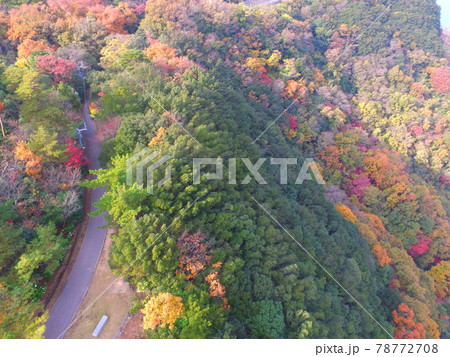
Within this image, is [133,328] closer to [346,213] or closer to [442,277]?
[346,213]

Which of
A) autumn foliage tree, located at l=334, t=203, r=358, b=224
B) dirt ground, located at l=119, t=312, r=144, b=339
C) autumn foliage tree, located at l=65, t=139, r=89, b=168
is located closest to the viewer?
dirt ground, located at l=119, t=312, r=144, b=339

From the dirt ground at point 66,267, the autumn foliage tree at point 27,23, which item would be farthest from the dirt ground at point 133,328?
the autumn foliage tree at point 27,23

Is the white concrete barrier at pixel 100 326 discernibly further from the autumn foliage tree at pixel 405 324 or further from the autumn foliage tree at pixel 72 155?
the autumn foliage tree at pixel 405 324

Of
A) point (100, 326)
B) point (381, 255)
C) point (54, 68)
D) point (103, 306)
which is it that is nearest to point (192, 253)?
point (103, 306)

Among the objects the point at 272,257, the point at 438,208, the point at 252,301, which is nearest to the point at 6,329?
the point at 252,301

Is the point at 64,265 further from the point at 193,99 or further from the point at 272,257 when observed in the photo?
the point at 193,99

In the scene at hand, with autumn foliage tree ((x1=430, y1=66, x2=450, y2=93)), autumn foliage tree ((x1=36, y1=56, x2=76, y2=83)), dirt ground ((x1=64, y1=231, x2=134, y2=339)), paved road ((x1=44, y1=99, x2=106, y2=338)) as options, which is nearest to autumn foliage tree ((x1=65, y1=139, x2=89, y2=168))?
paved road ((x1=44, y1=99, x2=106, y2=338))

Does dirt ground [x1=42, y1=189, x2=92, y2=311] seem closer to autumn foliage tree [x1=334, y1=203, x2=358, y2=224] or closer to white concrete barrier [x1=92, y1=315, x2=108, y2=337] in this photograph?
white concrete barrier [x1=92, y1=315, x2=108, y2=337]
